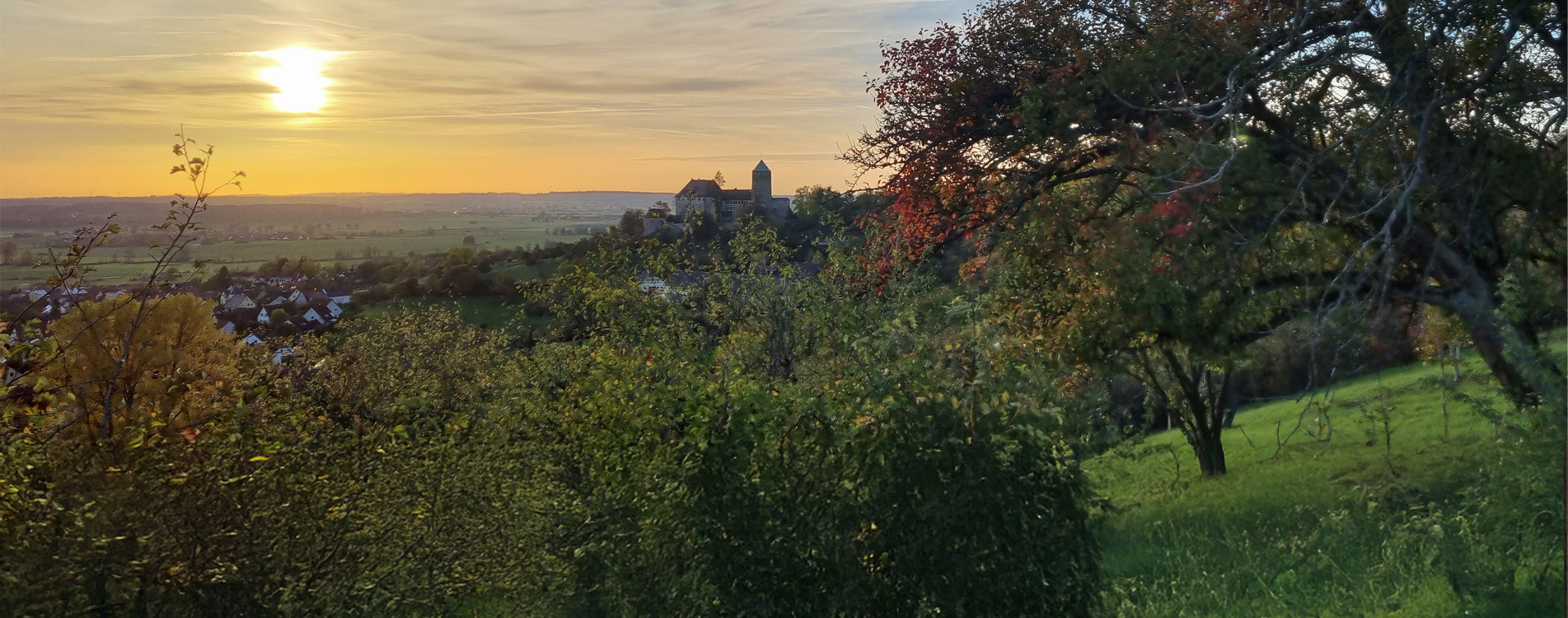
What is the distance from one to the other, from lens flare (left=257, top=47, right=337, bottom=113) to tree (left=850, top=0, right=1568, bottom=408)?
191 inches

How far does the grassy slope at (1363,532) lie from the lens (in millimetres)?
6875

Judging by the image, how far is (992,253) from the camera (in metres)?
10.4

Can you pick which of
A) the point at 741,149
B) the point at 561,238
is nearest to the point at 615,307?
the point at 741,149

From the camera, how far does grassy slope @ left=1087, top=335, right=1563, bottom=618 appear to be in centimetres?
688

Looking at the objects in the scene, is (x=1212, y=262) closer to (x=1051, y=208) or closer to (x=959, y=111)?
(x=1051, y=208)

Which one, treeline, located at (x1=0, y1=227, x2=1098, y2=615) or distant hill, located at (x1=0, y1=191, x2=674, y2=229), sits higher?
distant hill, located at (x1=0, y1=191, x2=674, y2=229)

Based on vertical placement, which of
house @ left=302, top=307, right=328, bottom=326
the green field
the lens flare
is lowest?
house @ left=302, top=307, right=328, bottom=326

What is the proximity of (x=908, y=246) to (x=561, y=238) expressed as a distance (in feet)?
47.8

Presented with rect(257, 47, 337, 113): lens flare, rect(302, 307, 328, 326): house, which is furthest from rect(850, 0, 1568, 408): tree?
rect(302, 307, 328, 326): house

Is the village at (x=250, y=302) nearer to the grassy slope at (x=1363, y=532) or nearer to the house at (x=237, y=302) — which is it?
the house at (x=237, y=302)

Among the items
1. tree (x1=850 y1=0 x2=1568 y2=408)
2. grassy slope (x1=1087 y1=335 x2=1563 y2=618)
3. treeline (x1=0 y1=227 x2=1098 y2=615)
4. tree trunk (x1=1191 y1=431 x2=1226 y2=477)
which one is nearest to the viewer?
treeline (x1=0 y1=227 x2=1098 y2=615)

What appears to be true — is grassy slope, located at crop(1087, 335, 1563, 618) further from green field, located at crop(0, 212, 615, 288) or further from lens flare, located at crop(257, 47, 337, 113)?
lens flare, located at crop(257, 47, 337, 113)

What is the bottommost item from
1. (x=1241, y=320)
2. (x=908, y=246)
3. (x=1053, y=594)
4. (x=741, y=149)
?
(x=1053, y=594)

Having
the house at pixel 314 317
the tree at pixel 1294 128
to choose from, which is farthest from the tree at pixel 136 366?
the tree at pixel 1294 128
